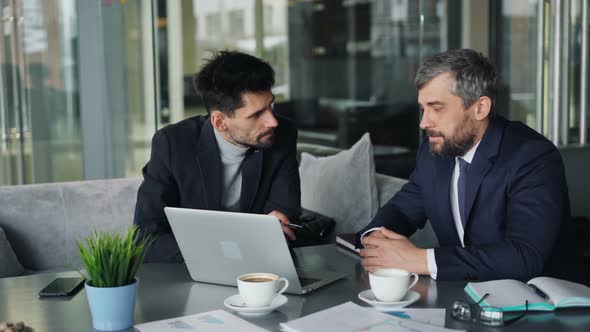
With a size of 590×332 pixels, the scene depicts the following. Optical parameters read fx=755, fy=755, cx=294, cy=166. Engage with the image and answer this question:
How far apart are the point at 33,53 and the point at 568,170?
3.29 meters

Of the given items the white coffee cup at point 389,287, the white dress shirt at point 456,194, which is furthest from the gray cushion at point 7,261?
the white coffee cup at point 389,287

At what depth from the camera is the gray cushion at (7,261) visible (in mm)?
3039

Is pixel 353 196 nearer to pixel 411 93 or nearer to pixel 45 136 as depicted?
pixel 45 136

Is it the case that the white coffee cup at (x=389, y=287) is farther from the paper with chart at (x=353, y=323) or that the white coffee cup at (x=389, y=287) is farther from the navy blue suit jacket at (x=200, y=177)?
the navy blue suit jacket at (x=200, y=177)

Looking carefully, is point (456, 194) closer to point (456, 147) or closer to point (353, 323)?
point (456, 147)

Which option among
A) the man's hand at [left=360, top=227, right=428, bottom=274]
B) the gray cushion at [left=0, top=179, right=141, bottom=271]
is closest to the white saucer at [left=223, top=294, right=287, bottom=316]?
the man's hand at [left=360, top=227, right=428, bottom=274]

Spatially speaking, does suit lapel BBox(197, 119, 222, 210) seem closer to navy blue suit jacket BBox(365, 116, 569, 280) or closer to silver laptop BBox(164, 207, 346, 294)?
navy blue suit jacket BBox(365, 116, 569, 280)

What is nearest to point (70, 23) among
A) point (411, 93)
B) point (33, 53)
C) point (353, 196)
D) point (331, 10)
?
point (33, 53)

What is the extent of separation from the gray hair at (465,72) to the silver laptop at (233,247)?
0.72m

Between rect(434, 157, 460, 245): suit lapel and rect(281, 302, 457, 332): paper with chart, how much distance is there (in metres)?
0.79

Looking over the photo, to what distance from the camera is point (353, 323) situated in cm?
155

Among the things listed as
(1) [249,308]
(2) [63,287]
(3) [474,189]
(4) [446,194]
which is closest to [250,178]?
(4) [446,194]

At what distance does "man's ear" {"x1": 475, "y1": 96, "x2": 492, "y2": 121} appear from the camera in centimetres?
229

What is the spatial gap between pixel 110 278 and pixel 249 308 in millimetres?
300
